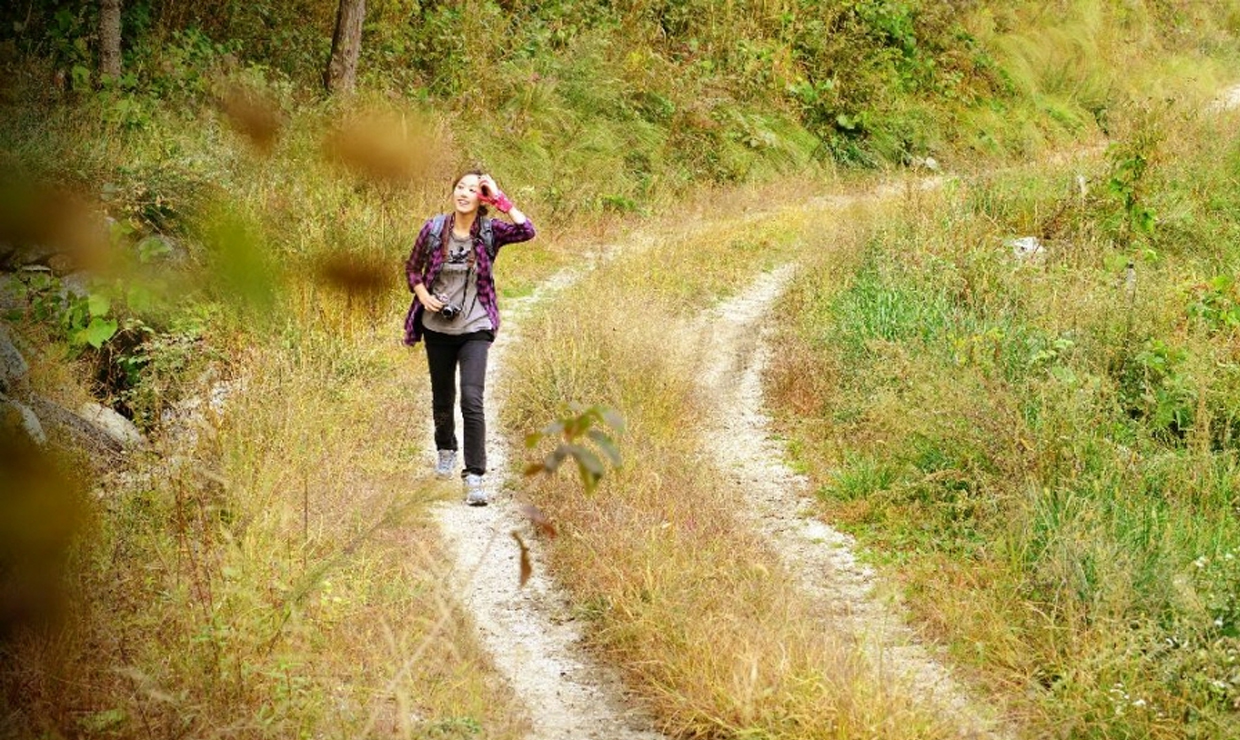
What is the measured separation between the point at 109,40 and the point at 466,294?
6.76 m

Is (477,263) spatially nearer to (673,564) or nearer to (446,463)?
(446,463)

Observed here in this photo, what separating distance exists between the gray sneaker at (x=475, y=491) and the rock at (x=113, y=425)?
5.66 ft

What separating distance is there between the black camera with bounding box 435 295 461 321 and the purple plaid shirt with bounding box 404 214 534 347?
0.37 ft

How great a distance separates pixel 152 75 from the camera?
12602mm

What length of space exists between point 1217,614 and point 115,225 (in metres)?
4.96

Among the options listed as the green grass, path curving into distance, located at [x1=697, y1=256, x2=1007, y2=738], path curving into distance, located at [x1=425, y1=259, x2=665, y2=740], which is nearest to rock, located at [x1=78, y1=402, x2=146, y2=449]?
path curving into distance, located at [x1=425, y1=259, x2=665, y2=740]

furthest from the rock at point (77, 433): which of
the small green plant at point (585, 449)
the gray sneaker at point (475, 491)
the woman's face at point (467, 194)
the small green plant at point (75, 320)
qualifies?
the small green plant at point (585, 449)

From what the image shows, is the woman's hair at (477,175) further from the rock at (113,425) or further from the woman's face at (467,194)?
the rock at (113,425)

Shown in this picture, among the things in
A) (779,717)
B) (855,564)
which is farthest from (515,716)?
(855,564)

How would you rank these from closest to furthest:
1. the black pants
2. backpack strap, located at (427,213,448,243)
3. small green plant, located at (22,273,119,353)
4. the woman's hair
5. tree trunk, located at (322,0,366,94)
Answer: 1. small green plant, located at (22,273,119,353)
2. the woman's hair
3. backpack strap, located at (427,213,448,243)
4. the black pants
5. tree trunk, located at (322,0,366,94)

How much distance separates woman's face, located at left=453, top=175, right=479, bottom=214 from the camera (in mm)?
6594

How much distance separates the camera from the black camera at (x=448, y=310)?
22.4 ft

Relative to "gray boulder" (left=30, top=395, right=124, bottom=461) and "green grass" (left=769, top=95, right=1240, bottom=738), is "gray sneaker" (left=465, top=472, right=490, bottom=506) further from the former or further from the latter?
"green grass" (left=769, top=95, right=1240, bottom=738)

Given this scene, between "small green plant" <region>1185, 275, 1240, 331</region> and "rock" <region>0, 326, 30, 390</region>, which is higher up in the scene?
"rock" <region>0, 326, 30, 390</region>
